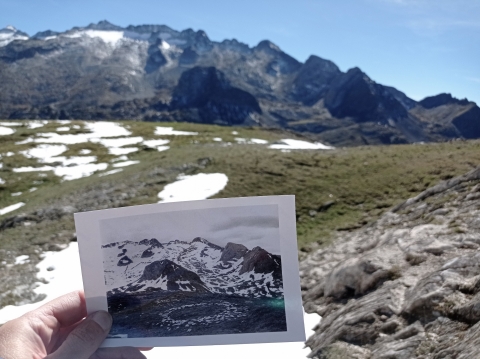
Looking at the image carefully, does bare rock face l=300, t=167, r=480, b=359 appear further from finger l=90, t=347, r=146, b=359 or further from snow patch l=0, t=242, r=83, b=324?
snow patch l=0, t=242, r=83, b=324

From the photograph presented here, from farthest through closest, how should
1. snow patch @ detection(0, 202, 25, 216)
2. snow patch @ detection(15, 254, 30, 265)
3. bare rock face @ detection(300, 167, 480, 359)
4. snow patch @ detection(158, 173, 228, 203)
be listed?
snow patch @ detection(0, 202, 25, 216) → snow patch @ detection(158, 173, 228, 203) → snow patch @ detection(15, 254, 30, 265) → bare rock face @ detection(300, 167, 480, 359)

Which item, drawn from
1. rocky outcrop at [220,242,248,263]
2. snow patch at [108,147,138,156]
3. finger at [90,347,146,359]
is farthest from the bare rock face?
snow patch at [108,147,138,156]

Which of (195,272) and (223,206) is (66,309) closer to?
(195,272)

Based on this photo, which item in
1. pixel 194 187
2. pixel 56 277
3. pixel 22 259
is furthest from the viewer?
pixel 194 187

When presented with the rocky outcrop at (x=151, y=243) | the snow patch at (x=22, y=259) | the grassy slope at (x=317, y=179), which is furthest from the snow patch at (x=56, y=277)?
the rocky outcrop at (x=151, y=243)

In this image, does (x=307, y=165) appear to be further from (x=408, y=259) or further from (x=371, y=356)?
(x=371, y=356)

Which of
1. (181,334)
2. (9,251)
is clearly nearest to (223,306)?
(181,334)

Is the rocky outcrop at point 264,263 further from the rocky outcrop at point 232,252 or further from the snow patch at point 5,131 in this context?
the snow patch at point 5,131

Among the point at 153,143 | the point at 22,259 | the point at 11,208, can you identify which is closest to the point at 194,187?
the point at 22,259
